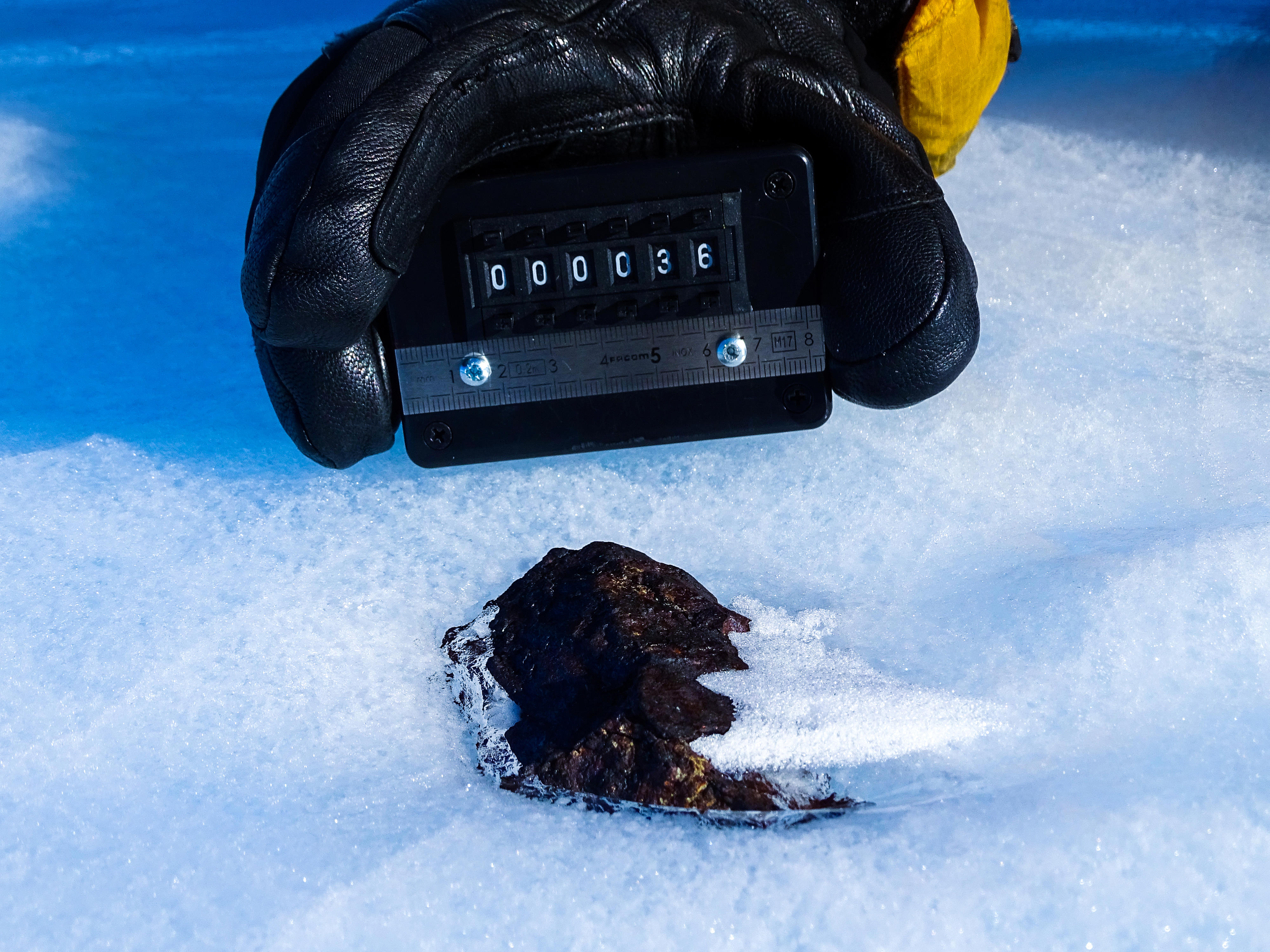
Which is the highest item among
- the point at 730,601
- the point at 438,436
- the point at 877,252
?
the point at 877,252

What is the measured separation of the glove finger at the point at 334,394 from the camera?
3.59 feet

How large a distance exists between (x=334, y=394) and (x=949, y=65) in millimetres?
846

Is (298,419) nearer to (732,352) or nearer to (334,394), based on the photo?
(334,394)

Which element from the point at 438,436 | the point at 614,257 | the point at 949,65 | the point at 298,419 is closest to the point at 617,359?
the point at 614,257

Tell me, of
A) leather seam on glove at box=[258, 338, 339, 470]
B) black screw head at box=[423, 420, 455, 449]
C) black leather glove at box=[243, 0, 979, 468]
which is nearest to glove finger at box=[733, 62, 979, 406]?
black leather glove at box=[243, 0, 979, 468]

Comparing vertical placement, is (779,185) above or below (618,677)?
above

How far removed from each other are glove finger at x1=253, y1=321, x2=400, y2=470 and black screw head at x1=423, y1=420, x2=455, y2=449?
38mm

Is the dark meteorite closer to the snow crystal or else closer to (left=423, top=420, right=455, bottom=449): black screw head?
the snow crystal

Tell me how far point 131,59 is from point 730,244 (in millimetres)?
1437

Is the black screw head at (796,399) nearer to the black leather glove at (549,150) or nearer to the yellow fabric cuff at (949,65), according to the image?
the black leather glove at (549,150)

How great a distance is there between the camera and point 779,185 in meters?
1.11

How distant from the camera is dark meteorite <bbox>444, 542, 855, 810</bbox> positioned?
0.88 metres

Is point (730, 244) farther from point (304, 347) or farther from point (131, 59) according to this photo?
point (131, 59)

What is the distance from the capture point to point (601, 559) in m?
1.06
